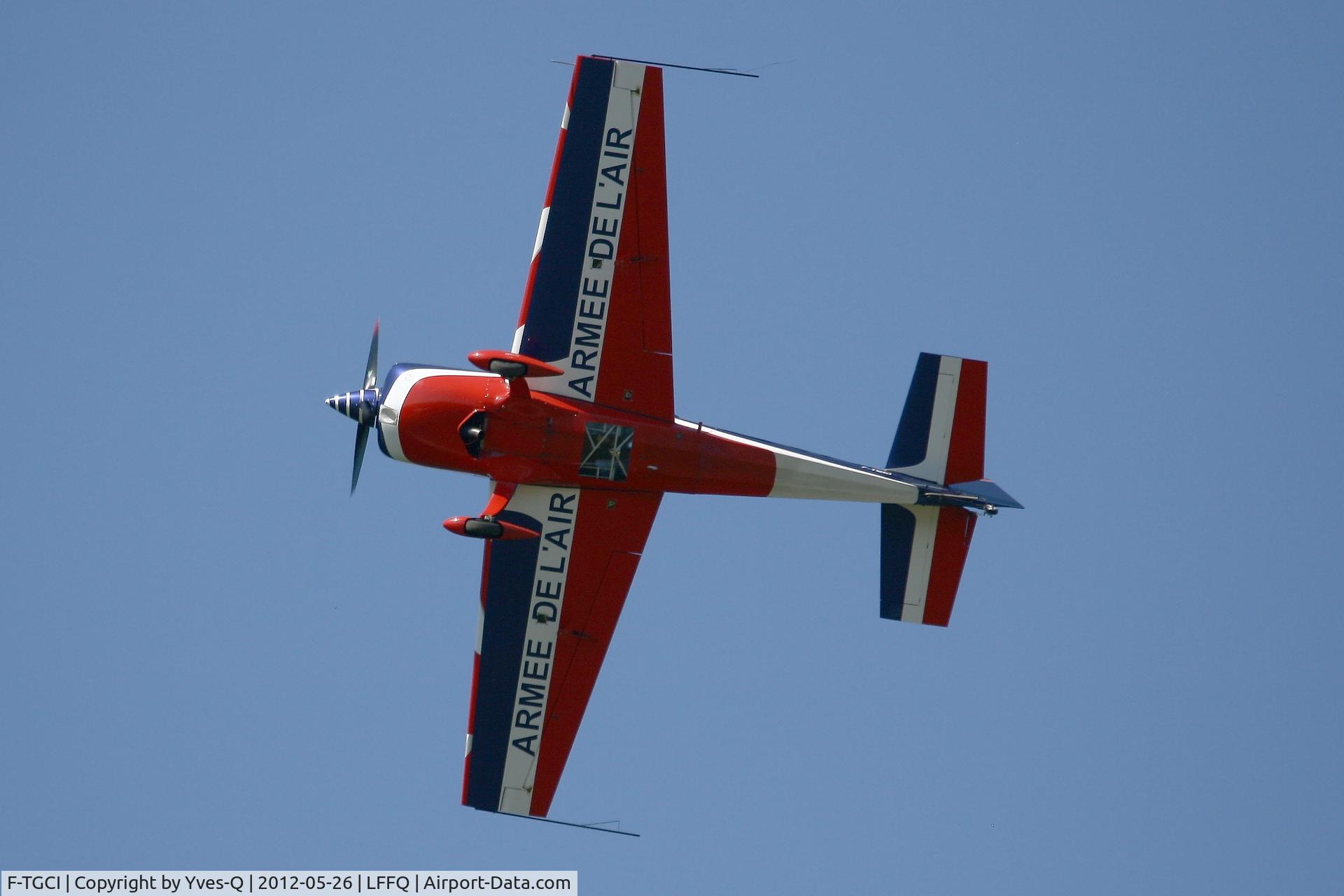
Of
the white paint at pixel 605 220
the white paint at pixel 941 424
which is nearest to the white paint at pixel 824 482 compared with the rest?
the white paint at pixel 941 424

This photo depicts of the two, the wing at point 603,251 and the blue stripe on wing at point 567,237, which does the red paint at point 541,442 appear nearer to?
the wing at point 603,251

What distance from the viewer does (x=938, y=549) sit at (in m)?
14.6

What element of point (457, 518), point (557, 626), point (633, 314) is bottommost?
point (557, 626)

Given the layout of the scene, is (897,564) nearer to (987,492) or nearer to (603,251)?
(987,492)

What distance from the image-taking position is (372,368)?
14672mm

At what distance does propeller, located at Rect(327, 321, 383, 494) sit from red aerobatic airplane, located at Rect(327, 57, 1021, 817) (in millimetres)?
19

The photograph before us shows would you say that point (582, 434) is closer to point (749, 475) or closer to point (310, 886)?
point (749, 475)

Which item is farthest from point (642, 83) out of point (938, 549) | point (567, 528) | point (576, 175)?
point (938, 549)

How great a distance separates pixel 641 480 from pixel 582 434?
815 mm

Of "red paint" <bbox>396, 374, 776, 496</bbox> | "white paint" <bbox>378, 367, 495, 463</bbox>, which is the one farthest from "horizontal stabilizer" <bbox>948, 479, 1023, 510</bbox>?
"white paint" <bbox>378, 367, 495, 463</bbox>

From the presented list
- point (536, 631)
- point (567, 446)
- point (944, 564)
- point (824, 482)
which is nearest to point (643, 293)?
point (567, 446)

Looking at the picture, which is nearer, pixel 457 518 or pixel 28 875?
pixel 457 518

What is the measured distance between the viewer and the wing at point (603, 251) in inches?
556

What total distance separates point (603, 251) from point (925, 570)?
16.0ft
